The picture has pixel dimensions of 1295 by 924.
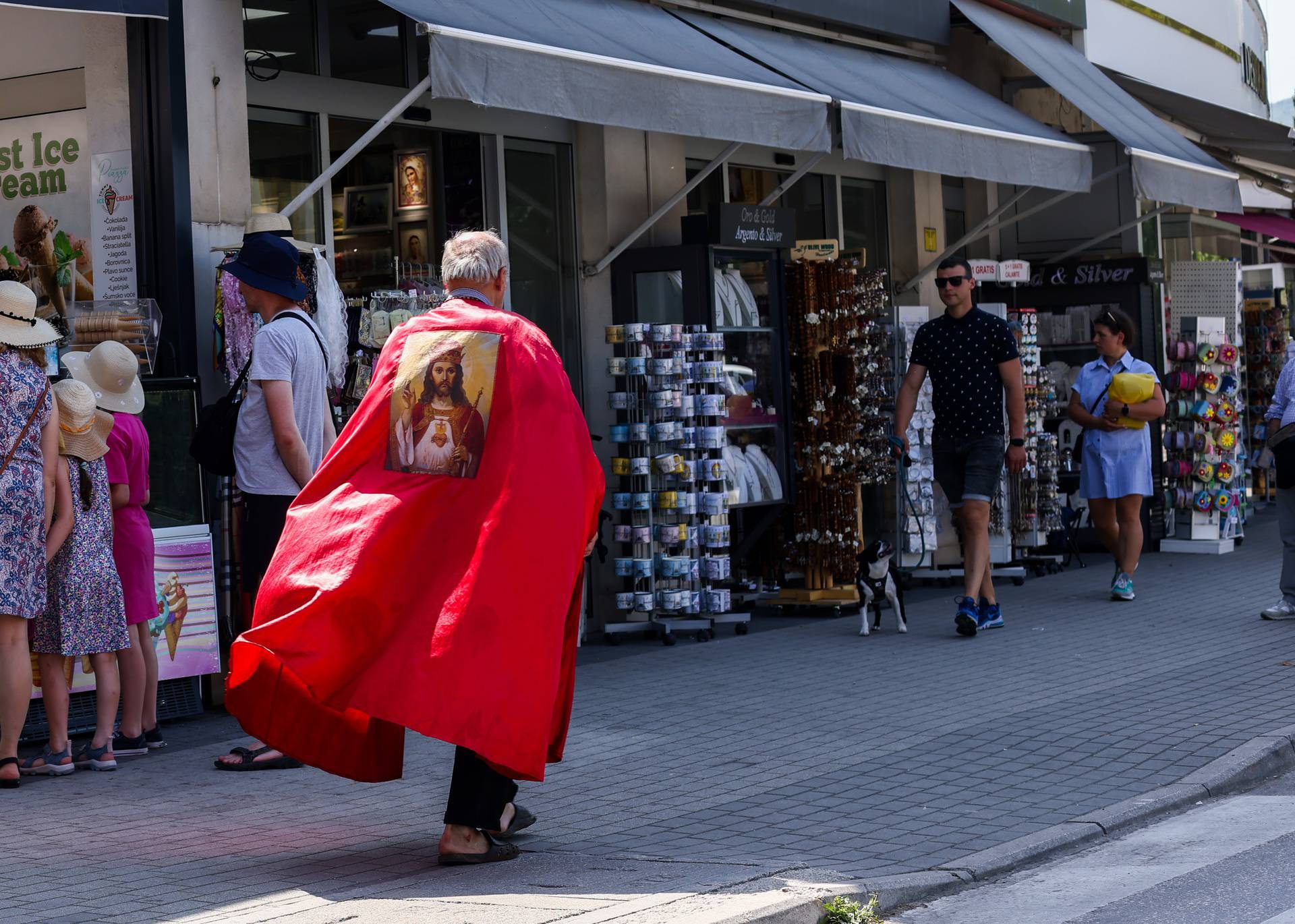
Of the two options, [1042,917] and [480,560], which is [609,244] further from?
[1042,917]

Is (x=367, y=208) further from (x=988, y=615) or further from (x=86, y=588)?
(x=988, y=615)

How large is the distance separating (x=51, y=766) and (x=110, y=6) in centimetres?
335

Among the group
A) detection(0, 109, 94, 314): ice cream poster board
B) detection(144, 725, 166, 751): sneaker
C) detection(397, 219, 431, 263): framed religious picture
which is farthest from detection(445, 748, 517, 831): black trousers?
detection(397, 219, 431, 263): framed religious picture

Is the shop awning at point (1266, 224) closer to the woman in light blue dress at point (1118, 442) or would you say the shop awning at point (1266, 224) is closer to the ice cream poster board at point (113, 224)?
the woman in light blue dress at point (1118, 442)

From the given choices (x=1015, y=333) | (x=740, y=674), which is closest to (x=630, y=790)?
(x=740, y=674)

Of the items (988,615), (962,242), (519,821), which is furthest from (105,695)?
(962,242)

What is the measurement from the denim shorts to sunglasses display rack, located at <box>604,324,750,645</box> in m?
1.42

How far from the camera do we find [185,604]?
8188 millimetres

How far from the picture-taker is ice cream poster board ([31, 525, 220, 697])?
26.6 feet

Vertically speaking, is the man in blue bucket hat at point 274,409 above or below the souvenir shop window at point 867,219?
below

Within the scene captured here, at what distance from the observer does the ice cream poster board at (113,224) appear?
8477 millimetres

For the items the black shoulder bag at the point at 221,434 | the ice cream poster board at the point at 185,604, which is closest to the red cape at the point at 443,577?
the black shoulder bag at the point at 221,434

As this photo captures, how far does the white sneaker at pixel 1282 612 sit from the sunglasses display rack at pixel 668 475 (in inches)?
132

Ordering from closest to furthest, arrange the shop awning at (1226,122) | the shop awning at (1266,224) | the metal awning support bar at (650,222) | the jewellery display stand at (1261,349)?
the metal awning support bar at (650,222) < the shop awning at (1226,122) < the jewellery display stand at (1261,349) < the shop awning at (1266,224)
